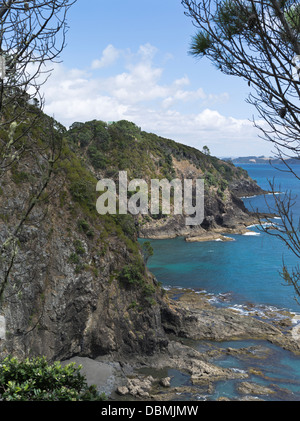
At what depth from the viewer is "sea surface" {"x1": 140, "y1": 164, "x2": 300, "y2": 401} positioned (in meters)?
27.0

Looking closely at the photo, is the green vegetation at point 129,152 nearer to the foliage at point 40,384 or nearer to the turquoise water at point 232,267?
the turquoise water at point 232,267

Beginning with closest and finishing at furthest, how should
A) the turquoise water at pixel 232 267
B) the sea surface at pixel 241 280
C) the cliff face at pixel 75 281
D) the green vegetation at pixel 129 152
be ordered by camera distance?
the cliff face at pixel 75 281
the sea surface at pixel 241 280
the turquoise water at pixel 232 267
the green vegetation at pixel 129 152

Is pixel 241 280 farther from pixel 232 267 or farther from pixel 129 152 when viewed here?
pixel 129 152

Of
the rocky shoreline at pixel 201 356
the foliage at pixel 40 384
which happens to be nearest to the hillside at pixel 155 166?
the rocky shoreline at pixel 201 356

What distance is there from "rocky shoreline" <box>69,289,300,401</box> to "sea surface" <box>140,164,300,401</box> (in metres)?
0.49

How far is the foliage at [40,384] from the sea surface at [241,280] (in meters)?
19.2

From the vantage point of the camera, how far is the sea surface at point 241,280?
26984mm

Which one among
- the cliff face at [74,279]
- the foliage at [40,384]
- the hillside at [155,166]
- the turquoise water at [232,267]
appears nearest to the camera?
the foliage at [40,384]

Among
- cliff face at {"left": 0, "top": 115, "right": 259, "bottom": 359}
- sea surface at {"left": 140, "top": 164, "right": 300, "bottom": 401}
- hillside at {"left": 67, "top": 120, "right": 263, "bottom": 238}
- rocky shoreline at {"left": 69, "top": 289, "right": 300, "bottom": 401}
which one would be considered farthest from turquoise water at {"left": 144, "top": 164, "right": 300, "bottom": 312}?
cliff face at {"left": 0, "top": 115, "right": 259, "bottom": 359}

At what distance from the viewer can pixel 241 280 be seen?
48250 mm

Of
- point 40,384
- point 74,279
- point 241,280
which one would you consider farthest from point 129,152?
point 40,384

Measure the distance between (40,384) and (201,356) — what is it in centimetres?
2472
